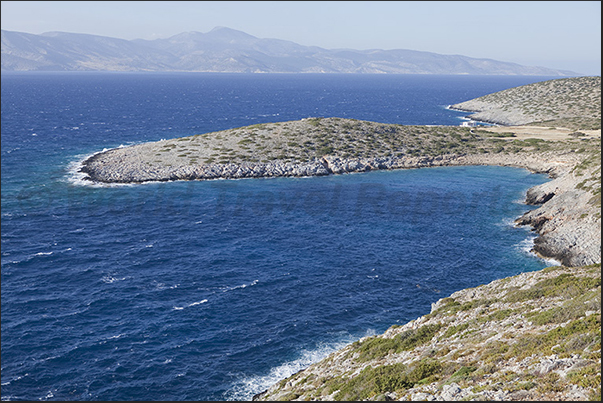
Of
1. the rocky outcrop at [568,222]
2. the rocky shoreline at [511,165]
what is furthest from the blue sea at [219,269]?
the rocky shoreline at [511,165]

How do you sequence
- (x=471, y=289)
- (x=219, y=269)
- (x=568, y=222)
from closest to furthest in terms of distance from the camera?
(x=471, y=289) < (x=219, y=269) < (x=568, y=222)

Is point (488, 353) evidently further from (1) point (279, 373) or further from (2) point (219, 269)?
(2) point (219, 269)

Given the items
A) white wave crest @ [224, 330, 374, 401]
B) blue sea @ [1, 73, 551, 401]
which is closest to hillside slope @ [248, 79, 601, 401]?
white wave crest @ [224, 330, 374, 401]

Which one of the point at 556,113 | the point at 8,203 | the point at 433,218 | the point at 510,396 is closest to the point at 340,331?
the point at 510,396

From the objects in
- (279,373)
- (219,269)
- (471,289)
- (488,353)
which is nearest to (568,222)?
(471,289)

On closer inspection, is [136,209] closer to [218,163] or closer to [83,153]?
[218,163]

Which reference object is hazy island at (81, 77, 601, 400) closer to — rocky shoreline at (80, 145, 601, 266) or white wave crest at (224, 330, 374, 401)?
rocky shoreline at (80, 145, 601, 266)
